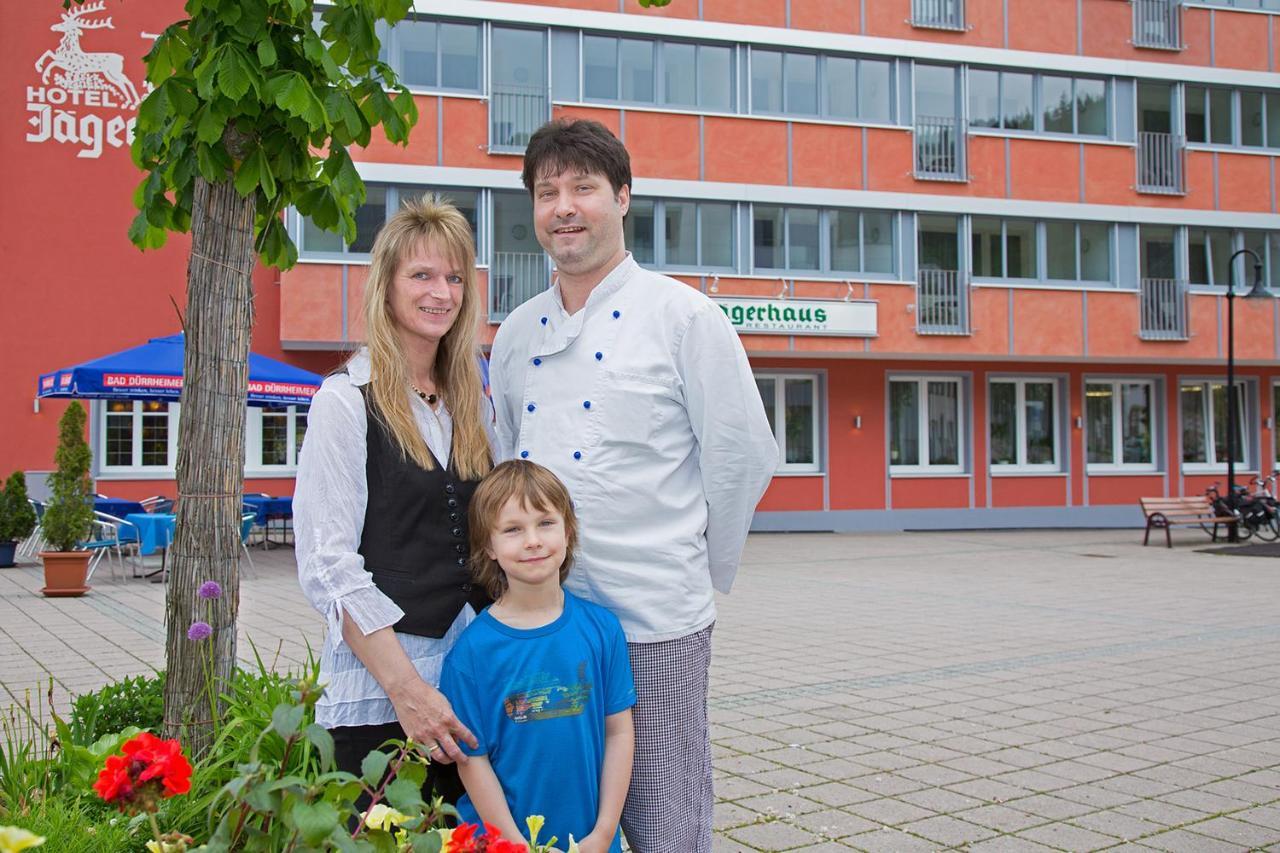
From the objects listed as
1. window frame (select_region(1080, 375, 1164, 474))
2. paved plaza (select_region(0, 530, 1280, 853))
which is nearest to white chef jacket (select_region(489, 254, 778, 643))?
paved plaza (select_region(0, 530, 1280, 853))

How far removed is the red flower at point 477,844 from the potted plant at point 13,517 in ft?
51.5

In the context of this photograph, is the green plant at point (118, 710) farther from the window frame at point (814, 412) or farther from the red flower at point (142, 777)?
the window frame at point (814, 412)

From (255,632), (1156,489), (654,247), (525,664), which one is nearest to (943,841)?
(525,664)

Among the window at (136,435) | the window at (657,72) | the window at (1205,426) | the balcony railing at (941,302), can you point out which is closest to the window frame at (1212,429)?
the window at (1205,426)

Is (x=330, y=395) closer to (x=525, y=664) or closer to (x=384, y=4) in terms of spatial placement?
(x=525, y=664)

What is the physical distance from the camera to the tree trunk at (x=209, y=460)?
139 inches

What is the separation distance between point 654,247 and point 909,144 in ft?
18.8

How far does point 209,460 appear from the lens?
3.53 meters

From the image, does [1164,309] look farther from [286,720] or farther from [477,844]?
[286,720]

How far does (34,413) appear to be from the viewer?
A: 20.4m

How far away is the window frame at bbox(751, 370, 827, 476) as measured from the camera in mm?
24312

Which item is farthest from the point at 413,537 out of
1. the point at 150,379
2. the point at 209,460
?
the point at 150,379

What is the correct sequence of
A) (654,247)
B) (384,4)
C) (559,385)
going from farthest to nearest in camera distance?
(654,247) < (384,4) < (559,385)

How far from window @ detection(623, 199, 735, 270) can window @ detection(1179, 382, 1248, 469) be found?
38.3 feet
